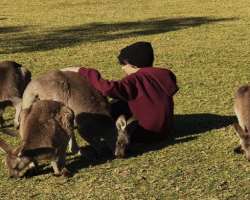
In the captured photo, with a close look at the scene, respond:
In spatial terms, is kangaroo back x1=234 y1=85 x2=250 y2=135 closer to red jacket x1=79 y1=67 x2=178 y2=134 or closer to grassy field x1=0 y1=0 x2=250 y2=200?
grassy field x1=0 y1=0 x2=250 y2=200

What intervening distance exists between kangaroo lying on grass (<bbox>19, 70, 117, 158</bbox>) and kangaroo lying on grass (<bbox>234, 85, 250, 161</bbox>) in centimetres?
125

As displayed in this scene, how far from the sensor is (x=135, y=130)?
23.1 feet

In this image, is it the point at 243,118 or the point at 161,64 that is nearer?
the point at 243,118

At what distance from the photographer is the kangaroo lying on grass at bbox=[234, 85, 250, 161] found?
6.43 meters

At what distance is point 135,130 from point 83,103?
670 millimetres

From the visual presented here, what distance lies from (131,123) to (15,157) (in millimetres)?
1365

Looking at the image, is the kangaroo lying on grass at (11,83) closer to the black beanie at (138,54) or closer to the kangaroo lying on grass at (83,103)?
the kangaroo lying on grass at (83,103)

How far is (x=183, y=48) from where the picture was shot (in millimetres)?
13891

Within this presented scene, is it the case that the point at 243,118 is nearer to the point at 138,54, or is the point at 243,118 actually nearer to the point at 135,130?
the point at 135,130

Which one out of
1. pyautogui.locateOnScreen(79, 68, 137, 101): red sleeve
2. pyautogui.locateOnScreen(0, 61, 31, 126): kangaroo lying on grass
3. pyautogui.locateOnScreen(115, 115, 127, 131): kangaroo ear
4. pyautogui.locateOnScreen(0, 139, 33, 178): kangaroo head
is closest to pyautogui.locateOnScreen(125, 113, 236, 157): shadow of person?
pyautogui.locateOnScreen(115, 115, 127, 131): kangaroo ear

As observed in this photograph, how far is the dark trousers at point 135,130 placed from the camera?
6.99 m

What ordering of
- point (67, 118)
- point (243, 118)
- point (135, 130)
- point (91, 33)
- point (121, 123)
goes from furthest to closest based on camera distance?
point (91, 33), point (135, 130), point (121, 123), point (243, 118), point (67, 118)

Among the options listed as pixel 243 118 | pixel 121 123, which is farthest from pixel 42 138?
pixel 243 118

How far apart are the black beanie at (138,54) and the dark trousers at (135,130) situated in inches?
20.4
